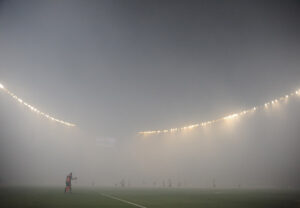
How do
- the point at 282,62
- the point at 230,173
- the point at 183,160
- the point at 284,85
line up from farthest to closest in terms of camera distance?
1. the point at 183,160
2. the point at 230,173
3. the point at 284,85
4. the point at 282,62

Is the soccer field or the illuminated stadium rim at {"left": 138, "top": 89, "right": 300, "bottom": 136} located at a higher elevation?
the illuminated stadium rim at {"left": 138, "top": 89, "right": 300, "bottom": 136}

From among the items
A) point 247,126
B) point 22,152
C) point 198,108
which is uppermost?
point 198,108

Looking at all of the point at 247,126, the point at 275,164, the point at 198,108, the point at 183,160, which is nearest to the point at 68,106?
the point at 198,108

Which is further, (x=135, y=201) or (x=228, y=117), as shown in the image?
(x=228, y=117)

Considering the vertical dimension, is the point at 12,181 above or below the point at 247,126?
below

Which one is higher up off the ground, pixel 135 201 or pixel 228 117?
pixel 228 117

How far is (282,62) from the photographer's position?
2753 cm

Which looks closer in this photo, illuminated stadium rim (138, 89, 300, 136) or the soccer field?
the soccer field

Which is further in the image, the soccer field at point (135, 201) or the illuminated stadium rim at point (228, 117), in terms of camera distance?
the illuminated stadium rim at point (228, 117)

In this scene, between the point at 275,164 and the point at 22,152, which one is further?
the point at 22,152

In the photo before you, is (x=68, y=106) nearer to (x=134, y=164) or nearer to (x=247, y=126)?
(x=134, y=164)

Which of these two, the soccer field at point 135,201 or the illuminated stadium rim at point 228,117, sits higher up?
the illuminated stadium rim at point 228,117

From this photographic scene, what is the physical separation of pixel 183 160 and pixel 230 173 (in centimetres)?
1196

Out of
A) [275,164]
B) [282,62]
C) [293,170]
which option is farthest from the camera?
[275,164]
